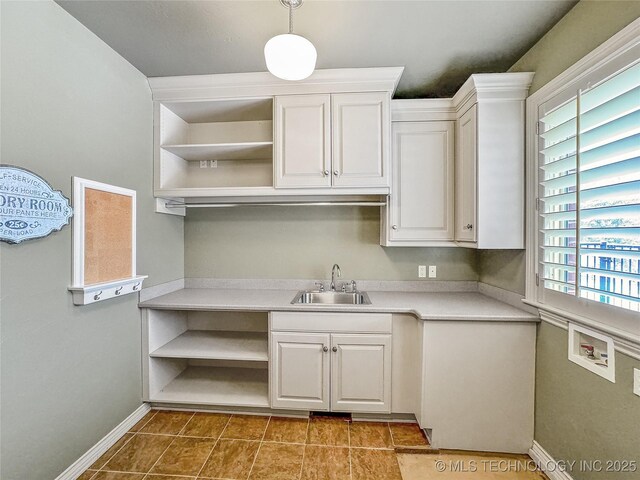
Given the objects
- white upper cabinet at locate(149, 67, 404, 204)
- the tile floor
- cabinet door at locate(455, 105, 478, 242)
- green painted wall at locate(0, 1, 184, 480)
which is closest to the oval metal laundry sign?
green painted wall at locate(0, 1, 184, 480)

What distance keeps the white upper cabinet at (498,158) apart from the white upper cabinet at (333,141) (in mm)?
593

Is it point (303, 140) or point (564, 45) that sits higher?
point (564, 45)

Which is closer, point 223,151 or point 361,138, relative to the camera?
point 361,138

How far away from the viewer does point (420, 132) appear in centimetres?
219

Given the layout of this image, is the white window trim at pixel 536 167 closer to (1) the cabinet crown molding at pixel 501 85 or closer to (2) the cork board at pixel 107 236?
(1) the cabinet crown molding at pixel 501 85

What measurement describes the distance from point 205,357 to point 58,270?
1.05m

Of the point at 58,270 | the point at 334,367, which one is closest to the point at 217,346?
the point at 334,367

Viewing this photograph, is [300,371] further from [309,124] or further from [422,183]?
[309,124]

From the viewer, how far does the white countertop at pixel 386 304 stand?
176cm

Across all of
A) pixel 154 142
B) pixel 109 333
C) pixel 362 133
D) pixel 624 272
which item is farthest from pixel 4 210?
pixel 624 272

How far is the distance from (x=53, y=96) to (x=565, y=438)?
125 inches

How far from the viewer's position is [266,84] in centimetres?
208

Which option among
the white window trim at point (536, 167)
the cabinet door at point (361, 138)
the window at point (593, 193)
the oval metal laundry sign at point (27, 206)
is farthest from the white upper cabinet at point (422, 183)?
the oval metal laundry sign at point (27, 206)

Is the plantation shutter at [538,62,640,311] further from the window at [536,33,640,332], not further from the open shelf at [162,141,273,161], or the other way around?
the open shelf at [162,141,273,161]
